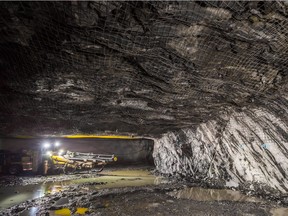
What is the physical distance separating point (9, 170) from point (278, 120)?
12890mm

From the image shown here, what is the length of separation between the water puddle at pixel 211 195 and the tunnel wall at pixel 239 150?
0.68 meters

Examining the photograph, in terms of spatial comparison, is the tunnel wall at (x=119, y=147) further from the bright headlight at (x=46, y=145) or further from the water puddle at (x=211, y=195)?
the water puddle at (x=211, y=195)

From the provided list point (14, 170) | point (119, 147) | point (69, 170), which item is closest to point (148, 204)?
point (69, 170)

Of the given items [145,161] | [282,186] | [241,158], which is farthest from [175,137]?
[145,161]

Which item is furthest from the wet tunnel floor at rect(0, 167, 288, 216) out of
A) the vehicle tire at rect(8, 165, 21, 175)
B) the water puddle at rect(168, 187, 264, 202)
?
the vehicle tire at rect(8, 165, 21, 175)

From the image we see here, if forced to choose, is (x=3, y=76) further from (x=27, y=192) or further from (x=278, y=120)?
(x=278, y=120)

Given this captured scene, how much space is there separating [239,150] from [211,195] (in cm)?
176

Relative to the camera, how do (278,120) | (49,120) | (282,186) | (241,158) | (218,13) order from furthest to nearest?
(49,120)
(241,158)
(282,186)
(278,120)
(218,13)

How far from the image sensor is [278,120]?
17.3ft

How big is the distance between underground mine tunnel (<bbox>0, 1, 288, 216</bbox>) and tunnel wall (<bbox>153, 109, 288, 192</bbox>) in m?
0.04

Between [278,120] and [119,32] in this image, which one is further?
[278,120]

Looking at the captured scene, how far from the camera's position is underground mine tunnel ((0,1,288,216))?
281 centimetres

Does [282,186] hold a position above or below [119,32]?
below

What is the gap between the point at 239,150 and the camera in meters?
7.06
